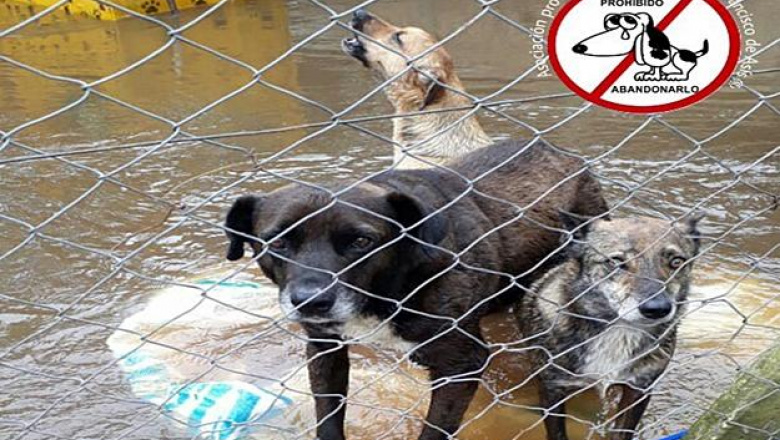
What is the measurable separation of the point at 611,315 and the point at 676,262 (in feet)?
1.17

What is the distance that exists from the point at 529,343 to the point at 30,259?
3390 mm

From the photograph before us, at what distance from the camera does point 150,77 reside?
10.1 metres

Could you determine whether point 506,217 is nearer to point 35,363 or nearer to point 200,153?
point 35,363

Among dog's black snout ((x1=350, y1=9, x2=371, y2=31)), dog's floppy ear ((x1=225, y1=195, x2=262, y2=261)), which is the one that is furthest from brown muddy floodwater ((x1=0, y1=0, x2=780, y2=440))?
dog's black snout ((x1=350, y1=9, x2=371, y2=31))

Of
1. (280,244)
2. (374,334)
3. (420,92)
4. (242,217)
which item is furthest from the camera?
(420,92)

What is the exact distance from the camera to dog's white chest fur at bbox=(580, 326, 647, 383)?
3.70 metres

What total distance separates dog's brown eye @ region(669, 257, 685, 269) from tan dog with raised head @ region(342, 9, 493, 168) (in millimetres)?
2430

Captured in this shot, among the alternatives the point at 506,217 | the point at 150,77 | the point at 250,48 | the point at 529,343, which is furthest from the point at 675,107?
the point at 250,48

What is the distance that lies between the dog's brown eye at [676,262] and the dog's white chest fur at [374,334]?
46.1 inches

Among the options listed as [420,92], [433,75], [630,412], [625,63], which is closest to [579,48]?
[625,63]

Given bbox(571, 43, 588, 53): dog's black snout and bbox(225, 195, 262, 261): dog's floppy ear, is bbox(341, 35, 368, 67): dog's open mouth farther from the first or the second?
bbox(571, 43, 588, 53): dog's black snout

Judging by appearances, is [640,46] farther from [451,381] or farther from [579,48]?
[451,381]

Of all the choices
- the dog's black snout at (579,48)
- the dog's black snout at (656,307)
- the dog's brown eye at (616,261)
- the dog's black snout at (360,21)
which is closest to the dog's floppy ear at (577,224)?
the dog's brown eye at (616,261)

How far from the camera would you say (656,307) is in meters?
3.33
